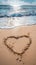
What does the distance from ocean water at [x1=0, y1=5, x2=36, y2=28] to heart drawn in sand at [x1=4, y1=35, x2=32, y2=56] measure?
13 centimetres

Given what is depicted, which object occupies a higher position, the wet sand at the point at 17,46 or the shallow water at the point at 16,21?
the shallow water at the point at 16,21

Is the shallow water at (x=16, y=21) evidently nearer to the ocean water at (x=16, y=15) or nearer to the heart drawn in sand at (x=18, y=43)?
the ocean water at (x=16, y=15)

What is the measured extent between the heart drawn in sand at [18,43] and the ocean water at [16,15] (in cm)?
13

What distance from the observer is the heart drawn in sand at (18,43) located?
1289 mm

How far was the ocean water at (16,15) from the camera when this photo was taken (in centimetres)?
126

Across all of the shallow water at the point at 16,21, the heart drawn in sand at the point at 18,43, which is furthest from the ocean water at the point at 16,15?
the heart drawn in sand at the point at 18,43

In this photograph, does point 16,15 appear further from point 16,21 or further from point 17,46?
point 17,46

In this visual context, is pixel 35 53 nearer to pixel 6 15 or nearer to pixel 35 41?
pixel 35 41

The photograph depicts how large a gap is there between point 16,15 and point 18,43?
10.7 inches

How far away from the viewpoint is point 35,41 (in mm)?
1326

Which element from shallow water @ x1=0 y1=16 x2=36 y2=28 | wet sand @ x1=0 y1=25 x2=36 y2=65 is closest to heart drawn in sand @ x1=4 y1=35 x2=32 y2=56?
wet sand @ x1=0 y1=25 x2=36 y2=65

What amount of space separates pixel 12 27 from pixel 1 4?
0.24 meters

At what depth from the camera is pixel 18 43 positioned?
4.27 ft

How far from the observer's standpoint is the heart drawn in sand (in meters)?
1.29
